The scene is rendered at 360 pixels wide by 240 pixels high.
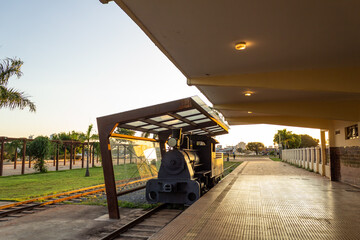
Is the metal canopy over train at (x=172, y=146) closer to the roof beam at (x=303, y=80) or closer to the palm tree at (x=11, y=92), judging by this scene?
the roof beam at (x=303, y=80)

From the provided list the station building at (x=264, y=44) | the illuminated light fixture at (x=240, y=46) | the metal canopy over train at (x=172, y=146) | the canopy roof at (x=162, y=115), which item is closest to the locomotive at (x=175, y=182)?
the metal canopy over train at (x=172, y=146)

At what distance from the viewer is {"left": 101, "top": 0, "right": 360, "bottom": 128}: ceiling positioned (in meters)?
4.34

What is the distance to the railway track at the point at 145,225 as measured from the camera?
6.25 m

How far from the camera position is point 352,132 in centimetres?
1173

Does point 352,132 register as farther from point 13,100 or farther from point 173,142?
point 13,100

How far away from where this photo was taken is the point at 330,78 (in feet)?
23.2

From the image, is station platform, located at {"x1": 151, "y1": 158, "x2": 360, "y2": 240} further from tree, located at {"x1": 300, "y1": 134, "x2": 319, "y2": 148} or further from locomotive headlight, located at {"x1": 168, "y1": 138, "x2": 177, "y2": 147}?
tree, located at {"x1": 300, "y1": 134, "x2": 319, "y2": 148}

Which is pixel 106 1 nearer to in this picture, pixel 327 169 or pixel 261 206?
pixel 261 206

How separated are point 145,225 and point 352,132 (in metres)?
10.1

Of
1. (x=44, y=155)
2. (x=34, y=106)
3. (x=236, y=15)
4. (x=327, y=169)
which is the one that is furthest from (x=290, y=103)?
(x=44, y=155)

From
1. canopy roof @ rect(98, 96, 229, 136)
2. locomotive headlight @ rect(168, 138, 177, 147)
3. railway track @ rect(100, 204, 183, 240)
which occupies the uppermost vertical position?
canopy roof @ rect(98, 96, 229, 136)

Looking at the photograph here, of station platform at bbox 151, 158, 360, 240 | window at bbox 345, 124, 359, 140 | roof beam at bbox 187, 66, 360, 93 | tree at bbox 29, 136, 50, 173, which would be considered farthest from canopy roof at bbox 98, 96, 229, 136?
tree at bbox 29, 136, 50, 173

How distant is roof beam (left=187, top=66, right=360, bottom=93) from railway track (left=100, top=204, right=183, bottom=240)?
4.48m

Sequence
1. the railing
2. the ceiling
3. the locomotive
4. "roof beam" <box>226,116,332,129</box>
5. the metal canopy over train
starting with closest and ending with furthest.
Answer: the ceiling
the metal canopy over train
the locomotive
"roof beam" <box>226,116,332,129</box>
the railing
